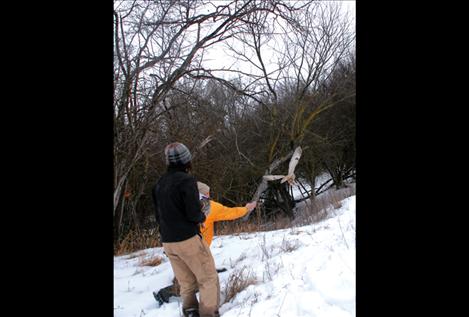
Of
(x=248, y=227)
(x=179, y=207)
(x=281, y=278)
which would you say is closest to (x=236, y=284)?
(x=281, y=278)

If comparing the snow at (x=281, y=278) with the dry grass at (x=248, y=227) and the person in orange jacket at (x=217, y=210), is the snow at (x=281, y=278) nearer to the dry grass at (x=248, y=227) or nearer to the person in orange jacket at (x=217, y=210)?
the person in orange jacket at (x=217, y=210)

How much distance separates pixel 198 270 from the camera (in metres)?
2.91

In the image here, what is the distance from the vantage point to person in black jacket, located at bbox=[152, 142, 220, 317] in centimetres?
281

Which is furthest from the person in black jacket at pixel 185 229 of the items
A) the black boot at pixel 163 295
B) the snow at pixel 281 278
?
the black boot at pixel 163 295

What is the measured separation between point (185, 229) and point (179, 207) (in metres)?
0.19

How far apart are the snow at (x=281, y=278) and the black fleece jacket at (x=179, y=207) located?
842 mm

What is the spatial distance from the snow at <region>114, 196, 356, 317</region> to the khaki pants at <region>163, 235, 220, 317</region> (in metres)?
0.19

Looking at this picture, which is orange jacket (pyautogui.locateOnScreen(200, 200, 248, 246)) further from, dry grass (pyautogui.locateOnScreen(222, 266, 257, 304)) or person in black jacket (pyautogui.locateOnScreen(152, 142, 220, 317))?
dry grass (pyautogui.locateOnScreen(222, 266, 257, 304))

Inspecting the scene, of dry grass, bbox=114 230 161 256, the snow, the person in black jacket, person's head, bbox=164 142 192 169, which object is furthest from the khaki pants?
dry grass, bbox=114 230 161 256
